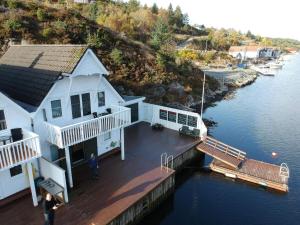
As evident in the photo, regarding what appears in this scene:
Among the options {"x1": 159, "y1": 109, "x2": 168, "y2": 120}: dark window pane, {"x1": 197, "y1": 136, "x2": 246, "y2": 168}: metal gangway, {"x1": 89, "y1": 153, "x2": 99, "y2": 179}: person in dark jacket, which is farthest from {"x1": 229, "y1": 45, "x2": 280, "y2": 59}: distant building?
{"x1": 89, "y1": 153, "x2": 99, "y2": 179}: person in dark jacket

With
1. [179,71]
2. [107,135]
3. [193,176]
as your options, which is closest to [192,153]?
[193,176]

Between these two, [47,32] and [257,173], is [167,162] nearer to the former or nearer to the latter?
[257,173]

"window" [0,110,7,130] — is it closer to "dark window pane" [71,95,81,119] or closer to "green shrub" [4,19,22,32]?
"dark window pane" [71,95,81,119]

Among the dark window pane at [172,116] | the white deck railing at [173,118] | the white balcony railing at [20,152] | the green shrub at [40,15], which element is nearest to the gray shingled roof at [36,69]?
the white balcony railing at [20,152]

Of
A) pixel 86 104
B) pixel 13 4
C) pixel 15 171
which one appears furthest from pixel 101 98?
pixel 13 4

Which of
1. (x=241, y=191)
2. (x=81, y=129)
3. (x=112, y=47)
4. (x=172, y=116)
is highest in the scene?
(x=112, y=47)

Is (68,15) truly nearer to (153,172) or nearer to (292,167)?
(153,172)
